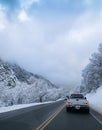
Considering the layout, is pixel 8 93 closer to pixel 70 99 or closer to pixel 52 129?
pixel 70 99

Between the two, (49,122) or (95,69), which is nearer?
(49,122)

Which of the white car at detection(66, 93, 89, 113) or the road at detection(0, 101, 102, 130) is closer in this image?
the road at detection(0, 101, 102, 130)

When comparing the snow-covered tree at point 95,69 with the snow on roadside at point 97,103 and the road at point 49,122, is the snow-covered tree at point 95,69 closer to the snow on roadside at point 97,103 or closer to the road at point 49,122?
the snow on roadside at point 97,103

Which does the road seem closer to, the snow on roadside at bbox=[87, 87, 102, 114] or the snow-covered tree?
the snow on roadside at bbox=[87, 87, 102, 114]

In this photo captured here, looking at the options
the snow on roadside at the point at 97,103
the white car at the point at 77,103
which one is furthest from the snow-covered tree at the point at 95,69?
the white car at the point at 77,103

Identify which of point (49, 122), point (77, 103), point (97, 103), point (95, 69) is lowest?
point (49, 122)

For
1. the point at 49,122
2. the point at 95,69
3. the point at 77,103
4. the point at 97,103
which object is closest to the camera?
the point at 49,122

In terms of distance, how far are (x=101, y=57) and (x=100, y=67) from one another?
2256mm

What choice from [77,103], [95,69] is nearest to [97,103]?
[77,103]

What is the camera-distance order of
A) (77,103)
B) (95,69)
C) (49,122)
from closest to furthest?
1. (49,122)
2. (77,103)
3. (95,69)

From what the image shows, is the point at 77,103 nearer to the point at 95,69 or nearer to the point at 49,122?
the point at 49,122

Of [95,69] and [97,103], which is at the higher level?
[95,69]

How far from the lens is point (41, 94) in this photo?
103 meters

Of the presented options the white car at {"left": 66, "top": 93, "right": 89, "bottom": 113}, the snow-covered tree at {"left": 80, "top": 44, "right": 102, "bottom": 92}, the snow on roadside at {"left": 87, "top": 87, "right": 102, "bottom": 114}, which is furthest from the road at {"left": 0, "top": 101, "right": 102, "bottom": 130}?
the snow-covered tree at {"left": 80, "top": 44, "right": 102, "bottom": 92}
